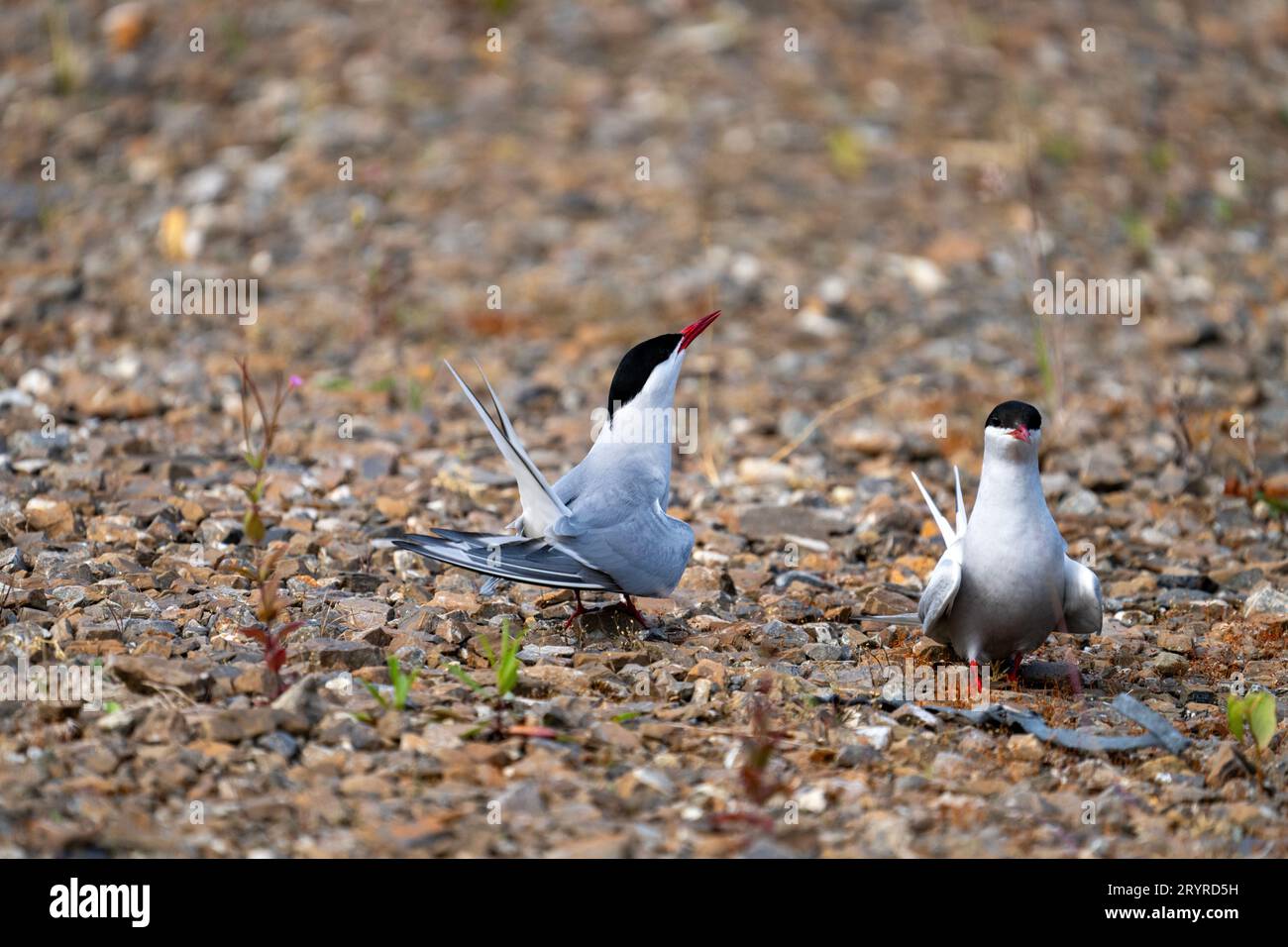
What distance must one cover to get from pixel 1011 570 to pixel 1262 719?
0.68m

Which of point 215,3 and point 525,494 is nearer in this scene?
point 525,494

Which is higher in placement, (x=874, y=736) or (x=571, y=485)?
(x=571, y=485)

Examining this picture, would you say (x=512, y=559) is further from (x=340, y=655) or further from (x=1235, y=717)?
(x=1235, y=717)

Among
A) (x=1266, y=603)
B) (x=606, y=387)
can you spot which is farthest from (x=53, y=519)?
(x=1266, y=603)

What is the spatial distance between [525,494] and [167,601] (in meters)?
1.00

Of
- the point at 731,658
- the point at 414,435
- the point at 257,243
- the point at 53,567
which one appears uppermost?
the point at 257,243

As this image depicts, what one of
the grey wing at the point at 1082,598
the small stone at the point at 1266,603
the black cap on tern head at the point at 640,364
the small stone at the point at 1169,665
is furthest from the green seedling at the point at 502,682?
the small stone at the point at 1266,603

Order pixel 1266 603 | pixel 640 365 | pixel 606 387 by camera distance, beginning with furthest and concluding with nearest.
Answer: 1. pixel 606 387
2. pixel 1266 603
3. pixel 640 365

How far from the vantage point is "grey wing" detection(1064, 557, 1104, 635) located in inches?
143

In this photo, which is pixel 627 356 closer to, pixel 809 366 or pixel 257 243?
pixel 809 366

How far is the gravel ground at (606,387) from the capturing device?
3.05 metres

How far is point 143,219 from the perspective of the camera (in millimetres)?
7570

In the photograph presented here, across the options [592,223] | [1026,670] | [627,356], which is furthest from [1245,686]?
[592,223]

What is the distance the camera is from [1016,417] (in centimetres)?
364
